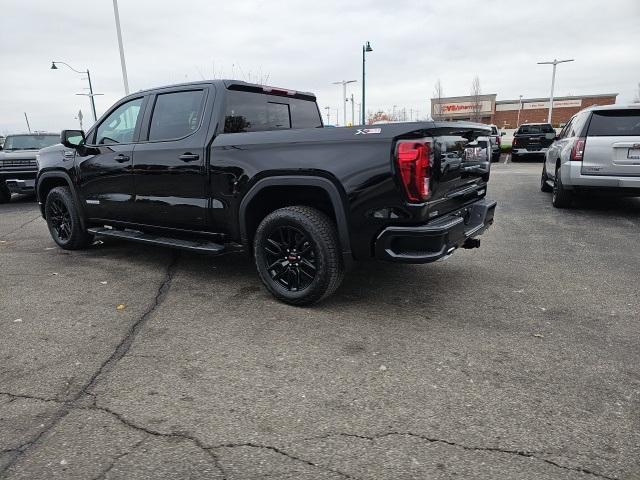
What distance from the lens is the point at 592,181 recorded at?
744 centimetres

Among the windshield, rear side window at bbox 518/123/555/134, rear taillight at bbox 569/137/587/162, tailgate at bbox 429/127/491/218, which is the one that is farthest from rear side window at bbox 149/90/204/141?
rear side window at bbox 518/123/555/134

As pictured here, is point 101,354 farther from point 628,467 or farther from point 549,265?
point 549,265

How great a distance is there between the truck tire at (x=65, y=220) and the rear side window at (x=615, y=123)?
7.38m

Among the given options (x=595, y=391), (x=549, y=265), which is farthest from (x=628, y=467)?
(x=549, y=265)

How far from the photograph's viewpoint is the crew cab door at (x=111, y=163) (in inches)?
200

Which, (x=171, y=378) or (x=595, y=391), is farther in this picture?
(x=171, y=378)

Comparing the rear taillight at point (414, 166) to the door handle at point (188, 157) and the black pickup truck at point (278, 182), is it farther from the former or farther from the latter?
the door handle at point (188, 157)

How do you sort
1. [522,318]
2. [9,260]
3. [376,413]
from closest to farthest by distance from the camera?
[376,413], [522,318], [9,260]

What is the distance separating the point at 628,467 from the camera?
2117 millimetres

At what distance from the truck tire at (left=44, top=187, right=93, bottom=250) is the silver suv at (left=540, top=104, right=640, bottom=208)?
716 cm

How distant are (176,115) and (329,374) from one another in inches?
120

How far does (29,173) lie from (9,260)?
634 cm

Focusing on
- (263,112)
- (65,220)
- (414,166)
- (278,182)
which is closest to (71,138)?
(65,220)

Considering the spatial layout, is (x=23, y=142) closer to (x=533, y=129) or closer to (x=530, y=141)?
(x=530, y=141)
